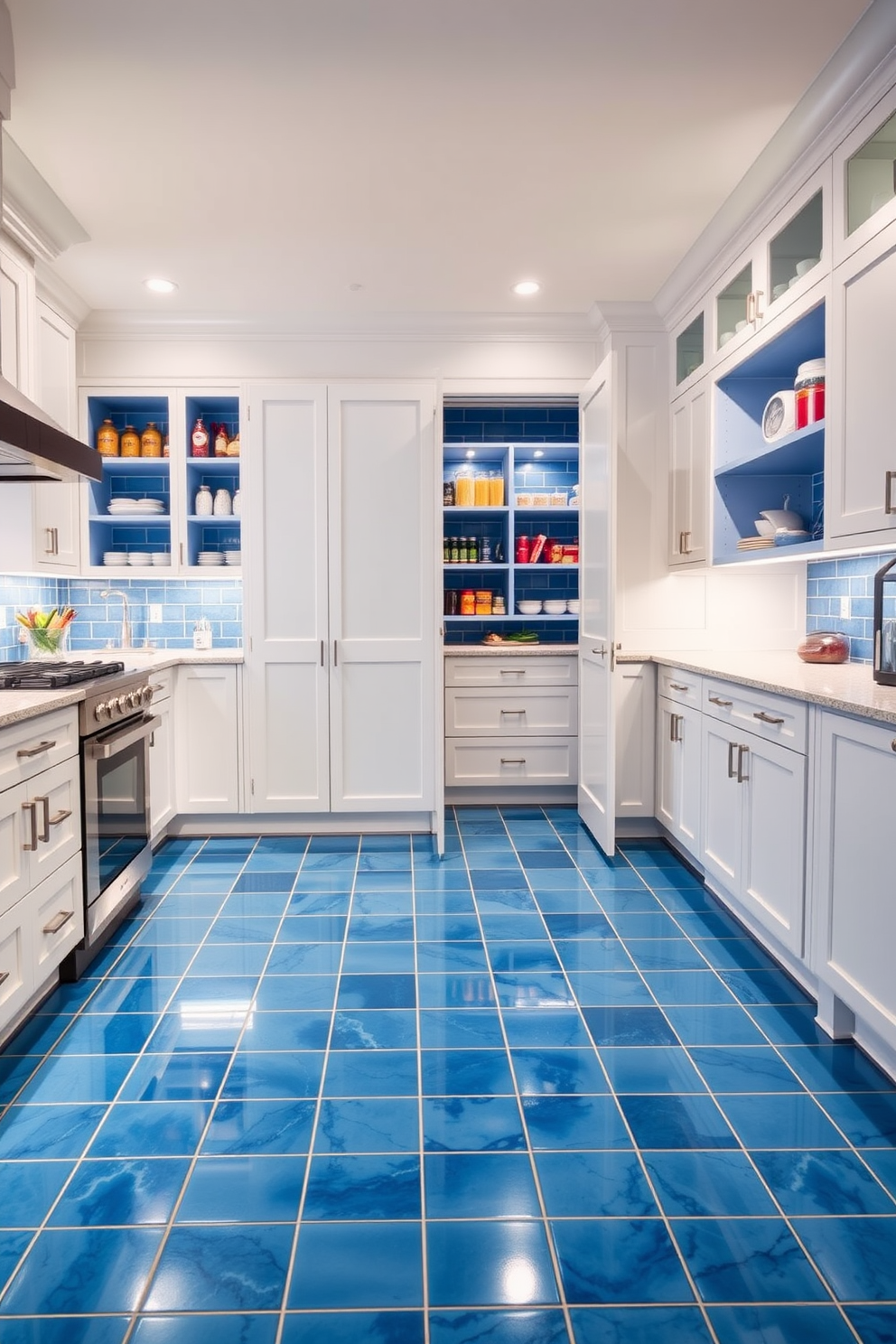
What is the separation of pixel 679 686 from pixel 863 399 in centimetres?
149

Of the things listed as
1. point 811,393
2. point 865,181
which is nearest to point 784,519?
point 811,393

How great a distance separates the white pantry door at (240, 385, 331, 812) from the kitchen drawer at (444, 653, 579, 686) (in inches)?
34.0

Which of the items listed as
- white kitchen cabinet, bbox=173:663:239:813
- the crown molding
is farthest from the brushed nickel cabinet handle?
white kitchen cabinet, bbox=173:663:239:813

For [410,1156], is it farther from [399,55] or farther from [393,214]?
[393,214]

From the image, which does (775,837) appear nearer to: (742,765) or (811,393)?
(742,765)

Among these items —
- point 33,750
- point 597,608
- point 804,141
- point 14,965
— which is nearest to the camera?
point 14,965

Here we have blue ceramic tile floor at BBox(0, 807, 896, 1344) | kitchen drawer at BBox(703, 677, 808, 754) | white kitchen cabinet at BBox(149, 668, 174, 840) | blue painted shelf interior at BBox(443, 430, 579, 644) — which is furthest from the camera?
blue painted shelf interior at BBox(443, 430, 579, 644)

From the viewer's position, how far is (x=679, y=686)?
3557 millimetres

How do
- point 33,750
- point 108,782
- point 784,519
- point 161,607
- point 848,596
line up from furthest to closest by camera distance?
point 161,607, point 848,596, point 784,519, point 108,782, point 33,750

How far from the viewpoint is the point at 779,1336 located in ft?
4.30

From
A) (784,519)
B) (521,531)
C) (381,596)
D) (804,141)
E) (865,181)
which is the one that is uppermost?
(804,141)

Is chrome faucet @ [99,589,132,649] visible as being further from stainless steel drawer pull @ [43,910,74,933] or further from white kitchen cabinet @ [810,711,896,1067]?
white kitchen cabinet @ [810,711,896,1067]

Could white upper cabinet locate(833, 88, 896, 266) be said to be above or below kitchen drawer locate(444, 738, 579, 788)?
above

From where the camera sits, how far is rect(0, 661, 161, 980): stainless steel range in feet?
8.70
